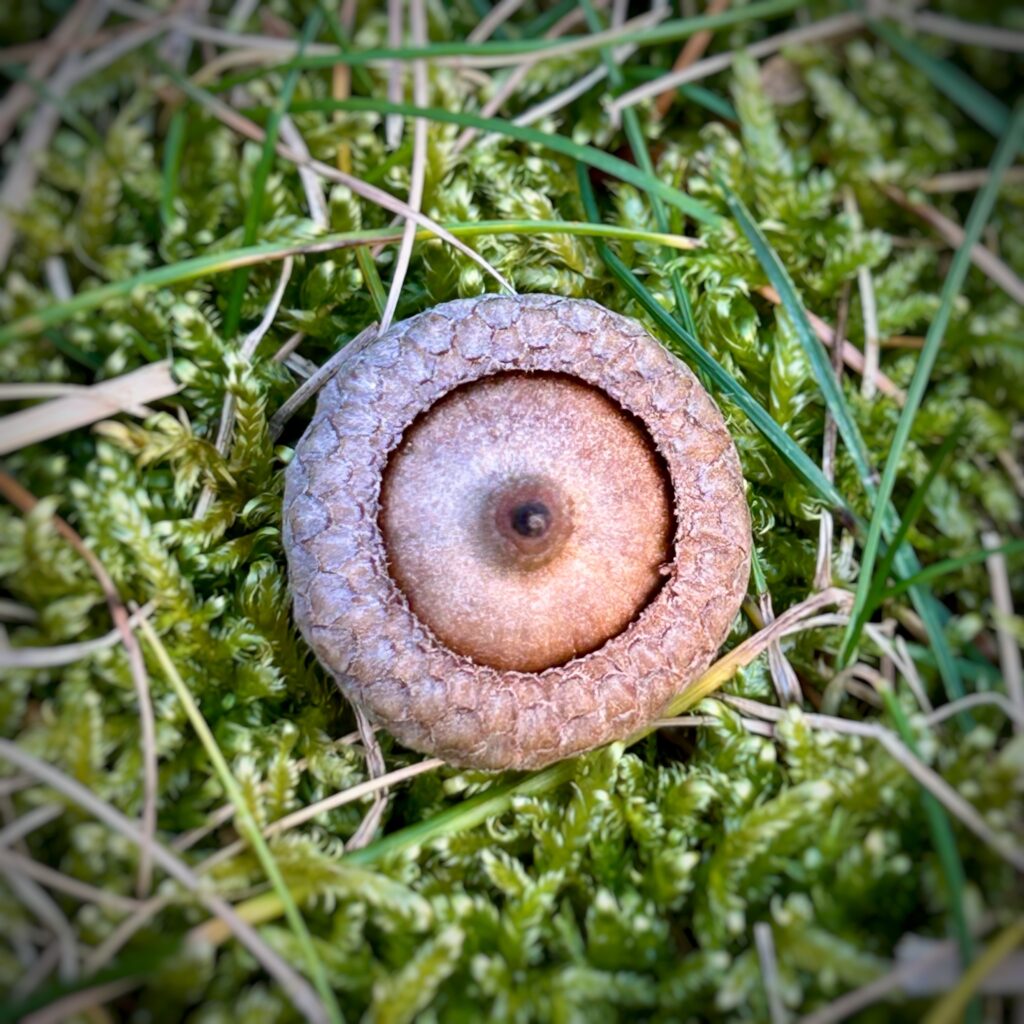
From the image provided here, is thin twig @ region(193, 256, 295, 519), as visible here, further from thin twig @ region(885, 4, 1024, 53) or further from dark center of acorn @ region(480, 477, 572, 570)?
thin twig @ region(885, 4, 1024, 53)

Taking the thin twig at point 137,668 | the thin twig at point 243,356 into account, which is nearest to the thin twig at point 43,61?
the thin twig at point 243,356

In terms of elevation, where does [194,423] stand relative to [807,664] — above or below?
above

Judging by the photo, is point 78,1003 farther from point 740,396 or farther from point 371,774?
point 740,396

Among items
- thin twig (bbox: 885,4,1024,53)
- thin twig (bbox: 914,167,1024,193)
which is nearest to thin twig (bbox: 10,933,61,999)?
thin twig (bbox: 914,167,1024,193)

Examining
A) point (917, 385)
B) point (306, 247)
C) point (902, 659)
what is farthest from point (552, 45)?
point (902, 659)

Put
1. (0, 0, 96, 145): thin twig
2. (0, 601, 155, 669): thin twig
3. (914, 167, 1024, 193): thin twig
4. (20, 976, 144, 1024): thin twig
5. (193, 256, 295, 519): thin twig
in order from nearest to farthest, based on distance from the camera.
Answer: (20, 976, 144, 1024): thin twig
(0, 601, 155, 669): thin twig
(193, 256, 295, 519): thin twig
(0, 0, 96, 145): thin twig
(914, 167, 1024, 193): thin twig

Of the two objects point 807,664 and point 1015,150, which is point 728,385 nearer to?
point 807,664

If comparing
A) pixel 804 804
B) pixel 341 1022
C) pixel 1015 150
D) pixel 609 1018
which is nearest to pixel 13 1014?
pixel 341 1022

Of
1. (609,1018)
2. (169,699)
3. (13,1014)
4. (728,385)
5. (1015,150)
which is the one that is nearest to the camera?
(13,1014)
